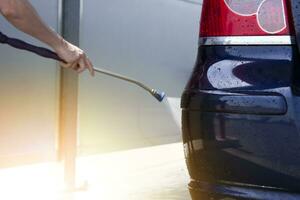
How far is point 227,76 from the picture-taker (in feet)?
8.18

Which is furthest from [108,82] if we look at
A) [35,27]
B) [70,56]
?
[35,27]

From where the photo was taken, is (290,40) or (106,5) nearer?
(290,40)

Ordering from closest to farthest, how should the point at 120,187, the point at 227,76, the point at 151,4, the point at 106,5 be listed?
the point at 227,76
the point at 120,187
the point at 106,5
the point at 151,4

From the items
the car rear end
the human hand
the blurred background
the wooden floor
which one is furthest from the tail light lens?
the blurred background

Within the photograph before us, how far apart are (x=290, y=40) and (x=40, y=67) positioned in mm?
3553

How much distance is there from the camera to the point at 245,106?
240 centimetres

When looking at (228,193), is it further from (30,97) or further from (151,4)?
(151,4)

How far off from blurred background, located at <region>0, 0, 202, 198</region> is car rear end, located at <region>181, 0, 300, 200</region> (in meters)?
2.95

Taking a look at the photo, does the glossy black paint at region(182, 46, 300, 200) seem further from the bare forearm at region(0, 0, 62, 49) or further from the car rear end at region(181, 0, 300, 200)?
the bare forearm at region(0, 0, 62, 49)

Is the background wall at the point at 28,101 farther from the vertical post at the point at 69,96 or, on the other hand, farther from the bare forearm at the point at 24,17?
the bare forearm at the point at 24,17

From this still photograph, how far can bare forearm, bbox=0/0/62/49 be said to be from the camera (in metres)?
2.58

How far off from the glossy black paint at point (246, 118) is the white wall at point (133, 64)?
367cm

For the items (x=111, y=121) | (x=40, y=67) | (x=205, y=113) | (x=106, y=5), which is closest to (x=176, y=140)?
(x=111, y=121)

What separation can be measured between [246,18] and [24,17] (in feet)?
3.04
